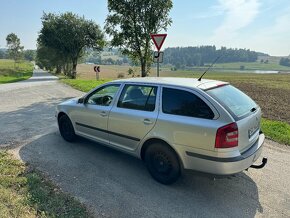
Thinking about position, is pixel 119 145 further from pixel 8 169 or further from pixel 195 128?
pixel 8 169

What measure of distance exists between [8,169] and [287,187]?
4766 mm

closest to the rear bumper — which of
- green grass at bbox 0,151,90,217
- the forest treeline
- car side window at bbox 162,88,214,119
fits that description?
car side window at bbox 162,88,214,119

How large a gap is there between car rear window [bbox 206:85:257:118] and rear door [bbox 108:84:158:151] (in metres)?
0.98

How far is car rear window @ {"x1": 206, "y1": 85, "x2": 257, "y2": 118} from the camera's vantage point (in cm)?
364

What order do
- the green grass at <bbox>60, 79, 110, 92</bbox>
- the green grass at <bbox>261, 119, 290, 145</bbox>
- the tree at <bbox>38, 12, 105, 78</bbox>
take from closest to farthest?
the green grass at <bbox>261, 119, 290, 145</bbox>
the green grass at <bbox>60, 79, 110, 92</bbox>
the tree at <bbox>38, 12, 105, 78</bbox>

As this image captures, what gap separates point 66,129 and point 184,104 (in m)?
3.32

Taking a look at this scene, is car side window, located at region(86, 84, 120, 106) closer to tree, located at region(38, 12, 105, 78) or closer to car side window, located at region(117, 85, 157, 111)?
car side window, located at region(117, 85, 157, 111)

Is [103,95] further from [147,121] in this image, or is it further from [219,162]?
[219,162]

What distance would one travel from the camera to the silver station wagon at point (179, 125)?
3.43 meters

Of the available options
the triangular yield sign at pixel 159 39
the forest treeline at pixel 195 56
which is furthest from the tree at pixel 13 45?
the triangular yield sign at pixel 159 39

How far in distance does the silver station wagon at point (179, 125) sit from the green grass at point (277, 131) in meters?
2.55

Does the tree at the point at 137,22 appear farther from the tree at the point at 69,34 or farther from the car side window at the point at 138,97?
the tree at the point at 69,34

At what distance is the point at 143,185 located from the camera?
4023mm

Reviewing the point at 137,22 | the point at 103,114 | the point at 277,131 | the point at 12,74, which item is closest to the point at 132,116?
the point at 103,114
